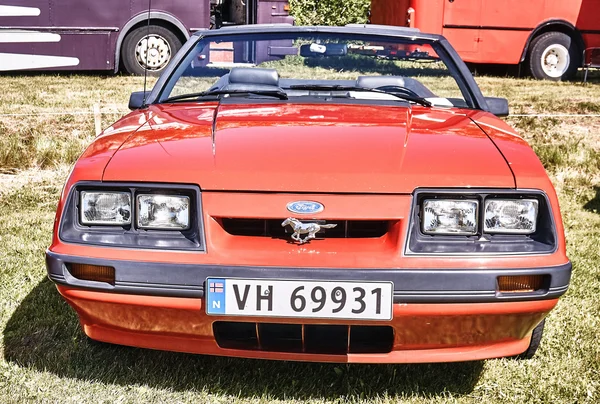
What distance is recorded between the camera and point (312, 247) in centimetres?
228

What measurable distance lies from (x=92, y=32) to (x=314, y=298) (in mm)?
9831

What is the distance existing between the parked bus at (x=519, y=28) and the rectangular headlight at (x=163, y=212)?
10.6 m

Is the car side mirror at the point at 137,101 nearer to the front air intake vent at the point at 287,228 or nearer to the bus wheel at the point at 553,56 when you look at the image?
the front air intake vent at the point at 287,228

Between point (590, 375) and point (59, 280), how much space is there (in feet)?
6.29

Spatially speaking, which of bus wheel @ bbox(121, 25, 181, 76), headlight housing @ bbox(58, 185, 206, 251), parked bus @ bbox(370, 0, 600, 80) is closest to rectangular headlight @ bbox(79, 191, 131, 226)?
headlight housing @ bbox(58, 185, 206, 251)

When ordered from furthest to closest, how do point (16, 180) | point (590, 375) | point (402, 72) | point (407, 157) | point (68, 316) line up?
point (16, 180) < point (402, 72) < point (68, 316) < point (590, 375) < point (407, 157)

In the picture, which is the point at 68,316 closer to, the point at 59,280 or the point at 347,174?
the point at 59,280

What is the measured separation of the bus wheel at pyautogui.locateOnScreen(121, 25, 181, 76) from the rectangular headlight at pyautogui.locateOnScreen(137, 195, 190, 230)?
31.4 feet

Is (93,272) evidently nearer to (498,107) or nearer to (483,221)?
(483,221)

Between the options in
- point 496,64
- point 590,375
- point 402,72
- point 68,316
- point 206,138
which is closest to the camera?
point 206,138

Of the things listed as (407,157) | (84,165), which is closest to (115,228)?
(84,165)

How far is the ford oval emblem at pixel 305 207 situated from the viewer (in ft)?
7.47

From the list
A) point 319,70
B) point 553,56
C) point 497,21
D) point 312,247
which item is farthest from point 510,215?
point 553,56

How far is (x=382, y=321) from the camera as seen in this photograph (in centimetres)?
225
